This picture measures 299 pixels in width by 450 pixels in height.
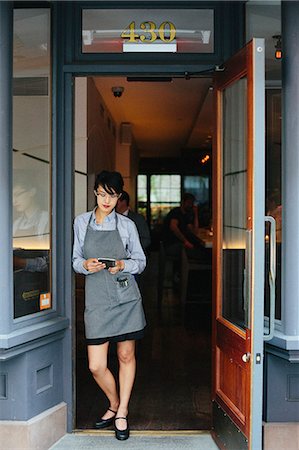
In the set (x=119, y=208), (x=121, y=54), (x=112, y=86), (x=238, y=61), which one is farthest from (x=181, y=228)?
(x=238, y=61)

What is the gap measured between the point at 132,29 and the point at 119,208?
5.61 feet

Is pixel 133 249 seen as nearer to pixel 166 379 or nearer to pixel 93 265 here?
pixel 93 265

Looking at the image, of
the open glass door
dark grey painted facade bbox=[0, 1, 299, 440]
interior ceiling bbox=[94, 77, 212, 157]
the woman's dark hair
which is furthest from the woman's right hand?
interior ceiling bbox=[94, 77, 212, 157]

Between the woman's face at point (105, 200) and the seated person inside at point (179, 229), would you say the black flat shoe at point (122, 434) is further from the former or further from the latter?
the seated person inside at point (179, 229)

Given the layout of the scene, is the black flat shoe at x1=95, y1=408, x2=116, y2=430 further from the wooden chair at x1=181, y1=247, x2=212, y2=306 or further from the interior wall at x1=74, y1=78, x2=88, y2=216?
the wooden chair at x1=181, y1=247, x2=212, y2=306

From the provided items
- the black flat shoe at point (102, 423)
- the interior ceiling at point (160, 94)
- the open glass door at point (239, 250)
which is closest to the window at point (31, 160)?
the interior ceiling at point (160, 94)

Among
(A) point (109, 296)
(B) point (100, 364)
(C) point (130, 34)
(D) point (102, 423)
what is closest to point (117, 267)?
(A) point (109, 296)

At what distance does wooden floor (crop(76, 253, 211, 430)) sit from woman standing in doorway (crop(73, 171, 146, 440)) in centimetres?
48

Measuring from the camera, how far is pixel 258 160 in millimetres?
2871

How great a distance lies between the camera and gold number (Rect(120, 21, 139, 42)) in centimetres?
377

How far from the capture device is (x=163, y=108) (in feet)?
28.5

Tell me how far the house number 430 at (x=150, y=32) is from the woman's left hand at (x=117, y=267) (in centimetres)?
134

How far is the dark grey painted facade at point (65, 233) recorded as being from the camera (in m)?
3.23

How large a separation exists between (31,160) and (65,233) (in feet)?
1.57
